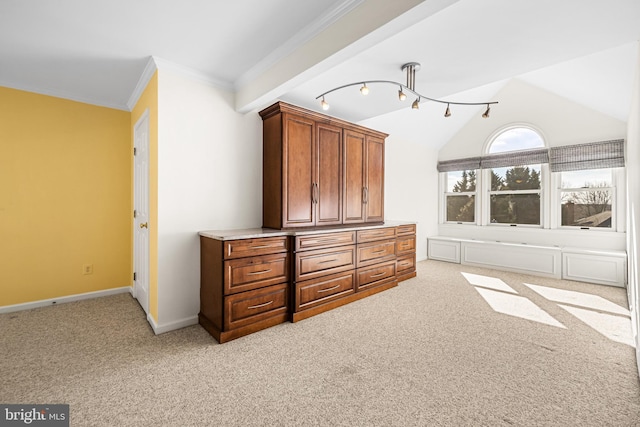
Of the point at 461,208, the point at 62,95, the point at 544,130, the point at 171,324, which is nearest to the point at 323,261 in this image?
the point at 171,324

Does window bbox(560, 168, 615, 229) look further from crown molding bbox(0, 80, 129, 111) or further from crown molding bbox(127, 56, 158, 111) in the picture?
crown molding bbox(0, 80, 129, 111)

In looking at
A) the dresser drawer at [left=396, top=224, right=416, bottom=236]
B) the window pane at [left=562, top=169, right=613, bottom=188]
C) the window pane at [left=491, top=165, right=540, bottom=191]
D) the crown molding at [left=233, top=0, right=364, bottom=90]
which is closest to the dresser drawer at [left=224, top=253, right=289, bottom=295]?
the crown molding at [left=233, top=0, right=364, bottom=90]

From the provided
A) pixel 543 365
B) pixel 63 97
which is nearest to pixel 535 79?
pixel 543 365

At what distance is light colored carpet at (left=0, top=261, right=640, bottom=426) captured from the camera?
160 cm

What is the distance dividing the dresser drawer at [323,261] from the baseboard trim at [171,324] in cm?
113

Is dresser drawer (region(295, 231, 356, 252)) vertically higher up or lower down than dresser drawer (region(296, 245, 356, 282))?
higher up

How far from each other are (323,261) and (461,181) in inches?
178

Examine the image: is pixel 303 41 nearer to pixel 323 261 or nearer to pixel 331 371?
pixel 323 261

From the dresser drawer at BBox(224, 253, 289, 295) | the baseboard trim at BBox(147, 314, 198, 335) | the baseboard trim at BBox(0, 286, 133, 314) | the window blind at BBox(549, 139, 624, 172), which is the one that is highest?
the window blind at BBox(549, 139, 624, 172)

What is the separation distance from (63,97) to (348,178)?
3544 millimetres

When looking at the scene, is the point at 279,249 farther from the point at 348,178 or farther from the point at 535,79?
the point at 535,79

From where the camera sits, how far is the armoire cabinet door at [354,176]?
3.78m

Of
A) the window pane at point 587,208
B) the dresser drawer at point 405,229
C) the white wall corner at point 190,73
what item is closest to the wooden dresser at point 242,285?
the white wall corner at point 190,73

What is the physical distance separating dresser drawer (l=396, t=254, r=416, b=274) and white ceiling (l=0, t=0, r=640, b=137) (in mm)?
2396
